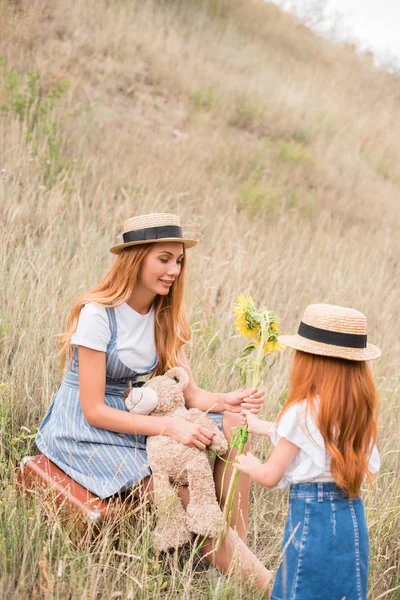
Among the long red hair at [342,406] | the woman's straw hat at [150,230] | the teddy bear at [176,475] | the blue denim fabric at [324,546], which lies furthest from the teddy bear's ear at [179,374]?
the blue denim fabric at [324,546]

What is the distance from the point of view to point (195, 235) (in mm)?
5777

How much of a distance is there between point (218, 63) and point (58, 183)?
6628mm

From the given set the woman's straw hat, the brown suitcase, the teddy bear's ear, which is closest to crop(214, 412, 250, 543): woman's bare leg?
the teddy bear's ear

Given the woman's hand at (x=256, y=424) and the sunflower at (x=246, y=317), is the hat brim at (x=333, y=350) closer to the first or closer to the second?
the sunflower at (x=246, y=317)

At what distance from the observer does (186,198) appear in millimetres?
6617

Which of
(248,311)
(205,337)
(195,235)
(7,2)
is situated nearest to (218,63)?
(7,2)

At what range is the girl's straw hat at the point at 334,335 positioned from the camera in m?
2.09

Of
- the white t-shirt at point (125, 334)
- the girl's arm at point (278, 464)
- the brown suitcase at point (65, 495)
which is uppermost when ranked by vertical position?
the girl's arm at point (278, 464)

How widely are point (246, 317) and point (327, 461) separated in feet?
2.02

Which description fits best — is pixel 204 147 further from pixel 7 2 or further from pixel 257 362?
pixel 257 362

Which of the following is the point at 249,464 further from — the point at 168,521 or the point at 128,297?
the point at 128,297

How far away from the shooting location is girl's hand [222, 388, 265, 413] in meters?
2.46

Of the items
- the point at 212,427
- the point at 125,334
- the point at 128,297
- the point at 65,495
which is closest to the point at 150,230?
the point at 128,297

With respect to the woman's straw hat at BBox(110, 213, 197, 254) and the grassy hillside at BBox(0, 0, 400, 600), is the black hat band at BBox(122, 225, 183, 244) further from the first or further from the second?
the grassy hillside at BBox(0, 0, 400, 600)
